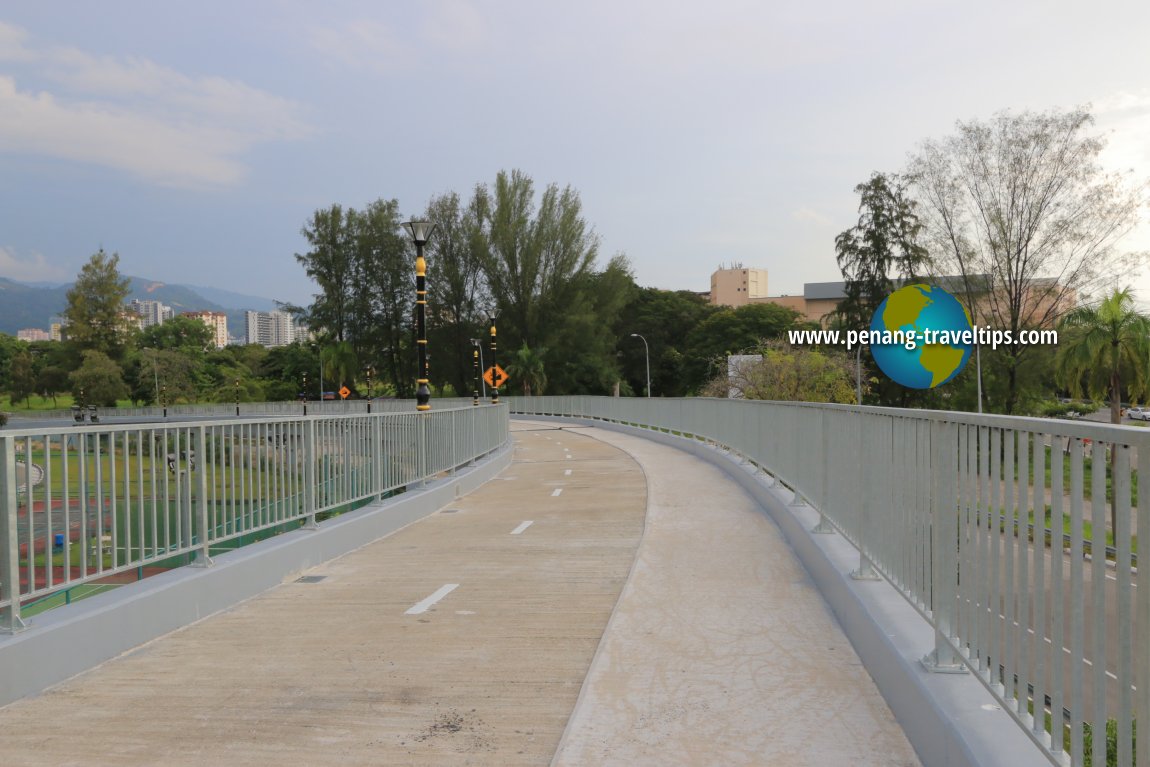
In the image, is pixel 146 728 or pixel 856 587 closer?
pixel 146 728

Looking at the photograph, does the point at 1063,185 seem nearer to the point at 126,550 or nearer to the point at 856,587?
the point at 856,587

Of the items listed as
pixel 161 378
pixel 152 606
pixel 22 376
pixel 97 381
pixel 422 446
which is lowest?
pixel 152 606

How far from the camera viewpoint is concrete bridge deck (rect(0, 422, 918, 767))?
15.2ft

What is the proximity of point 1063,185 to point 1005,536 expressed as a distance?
160ft

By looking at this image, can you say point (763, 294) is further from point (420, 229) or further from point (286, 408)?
point (420, 229)

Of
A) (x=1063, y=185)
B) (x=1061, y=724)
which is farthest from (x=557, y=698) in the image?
(x=1063, y=185)

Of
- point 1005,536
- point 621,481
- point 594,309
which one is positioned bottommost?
point 621,481

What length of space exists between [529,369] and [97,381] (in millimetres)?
57998

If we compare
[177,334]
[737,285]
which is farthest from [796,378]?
[177,334]

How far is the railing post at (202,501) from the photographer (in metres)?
7.50

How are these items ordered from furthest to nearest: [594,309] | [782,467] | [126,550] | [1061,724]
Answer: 1. [594,309]
2. [782,467]
3. [126,550]
4. [1061,724]

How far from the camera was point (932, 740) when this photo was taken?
4242 millimetres

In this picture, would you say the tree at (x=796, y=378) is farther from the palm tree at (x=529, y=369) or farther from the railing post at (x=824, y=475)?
the railing post at (x=824, y=475)

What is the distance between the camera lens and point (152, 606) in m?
6.66
